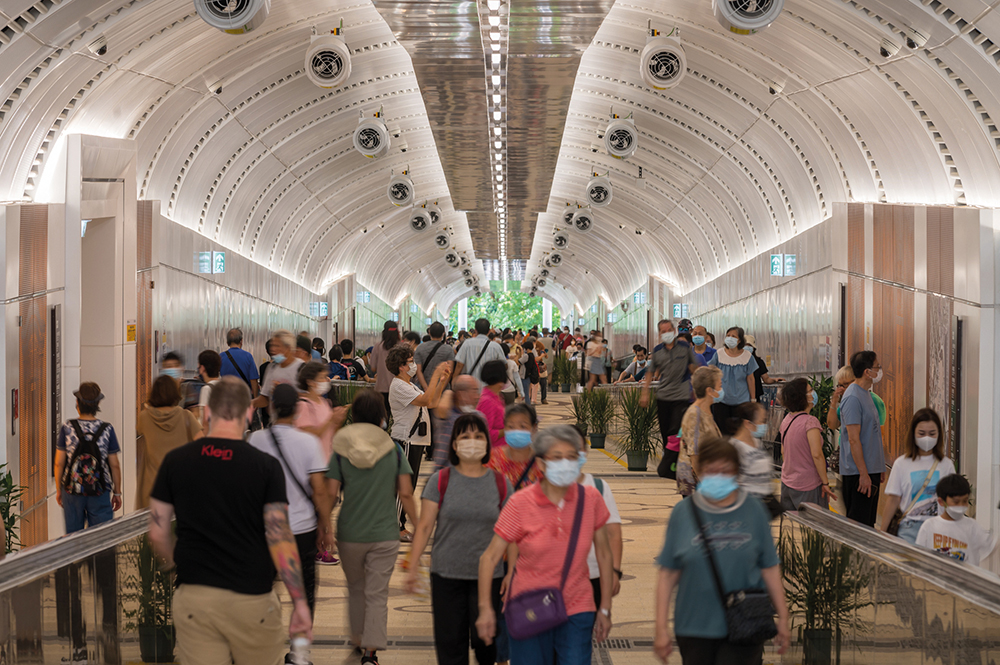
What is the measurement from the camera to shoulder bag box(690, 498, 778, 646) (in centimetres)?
399

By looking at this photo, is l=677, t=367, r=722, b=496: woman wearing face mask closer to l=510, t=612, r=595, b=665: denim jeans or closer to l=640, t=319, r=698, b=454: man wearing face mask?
l=640, t=319, r=698, b=454: man wearing face mask

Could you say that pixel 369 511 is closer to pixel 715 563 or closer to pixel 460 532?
pixel 460 532

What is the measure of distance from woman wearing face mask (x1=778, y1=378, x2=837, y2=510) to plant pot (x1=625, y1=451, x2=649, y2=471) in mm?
6680

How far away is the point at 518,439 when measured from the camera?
5.52 metres

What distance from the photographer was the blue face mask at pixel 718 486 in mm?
4062

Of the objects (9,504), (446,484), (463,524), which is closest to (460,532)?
(463,524)

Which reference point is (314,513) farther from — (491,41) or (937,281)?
(491,41)

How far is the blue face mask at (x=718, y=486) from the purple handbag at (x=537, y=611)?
621 millimetres

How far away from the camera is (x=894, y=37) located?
9523mm

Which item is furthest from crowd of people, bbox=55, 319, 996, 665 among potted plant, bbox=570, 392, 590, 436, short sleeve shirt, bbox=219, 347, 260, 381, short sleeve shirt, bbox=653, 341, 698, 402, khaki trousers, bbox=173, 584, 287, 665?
potted plant, bbox=570, 392, 590, 436

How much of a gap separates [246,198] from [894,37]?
1124cm

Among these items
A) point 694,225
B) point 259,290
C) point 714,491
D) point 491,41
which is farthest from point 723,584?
point 694,225

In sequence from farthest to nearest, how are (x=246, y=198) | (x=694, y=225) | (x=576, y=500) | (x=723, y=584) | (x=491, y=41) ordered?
(x=694, y=225) → (x=246, y=198) → (x=491, y=41) → (x=576, y=500) → (x=723, y=584)

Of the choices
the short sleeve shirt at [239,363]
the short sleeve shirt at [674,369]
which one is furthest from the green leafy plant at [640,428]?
the short sleeve shirt at [239,363]
